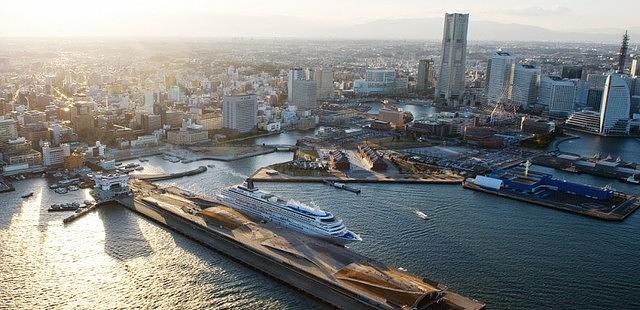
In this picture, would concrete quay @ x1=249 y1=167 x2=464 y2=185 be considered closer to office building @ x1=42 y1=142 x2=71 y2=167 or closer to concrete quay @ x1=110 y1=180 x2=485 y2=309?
concrete quay @ x1=110 y1=180 x2=485 y2=309

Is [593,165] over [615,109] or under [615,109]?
under

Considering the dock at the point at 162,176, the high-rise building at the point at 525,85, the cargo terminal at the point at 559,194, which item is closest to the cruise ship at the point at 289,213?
the dock at the point at 162,176

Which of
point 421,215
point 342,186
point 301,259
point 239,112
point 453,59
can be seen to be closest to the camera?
point 301,259

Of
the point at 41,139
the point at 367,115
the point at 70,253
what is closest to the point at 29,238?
the point at 70,253

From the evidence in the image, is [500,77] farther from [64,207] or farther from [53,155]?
[64,207]

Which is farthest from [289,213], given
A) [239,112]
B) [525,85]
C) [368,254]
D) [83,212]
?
[525,85]

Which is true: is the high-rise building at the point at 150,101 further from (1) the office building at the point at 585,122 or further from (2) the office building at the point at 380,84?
(1) the office building at the point at 585,122
